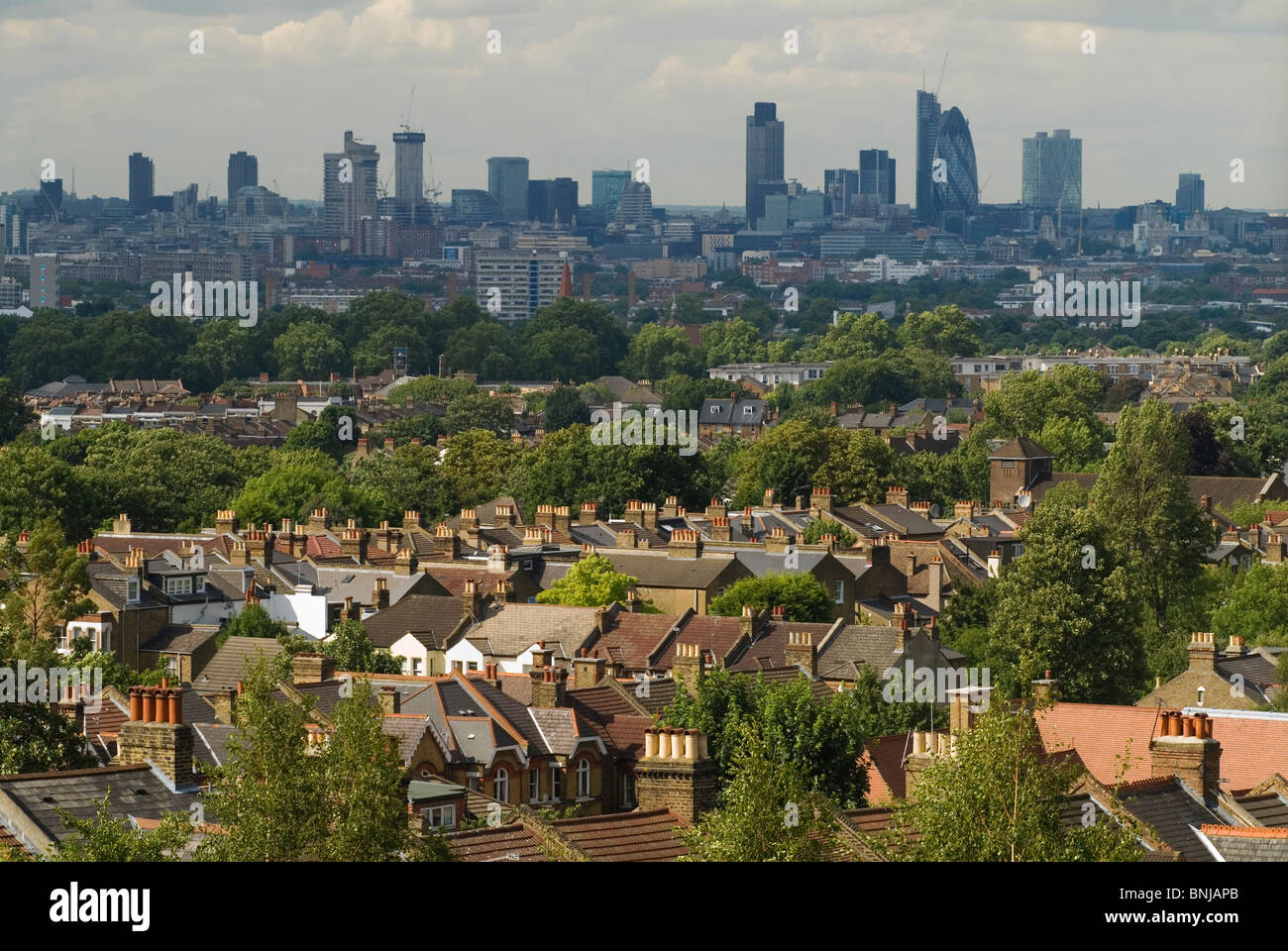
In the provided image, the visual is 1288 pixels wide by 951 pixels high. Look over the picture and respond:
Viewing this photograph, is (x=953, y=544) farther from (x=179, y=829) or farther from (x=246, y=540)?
(x=179, y=829)

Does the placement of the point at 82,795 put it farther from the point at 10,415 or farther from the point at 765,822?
the point at 10,415

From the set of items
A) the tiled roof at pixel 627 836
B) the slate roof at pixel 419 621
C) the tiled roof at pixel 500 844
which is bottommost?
the slate roof at pixel 419 621

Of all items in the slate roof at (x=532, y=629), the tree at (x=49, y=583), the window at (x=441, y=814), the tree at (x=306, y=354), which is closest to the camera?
the window at (x=441, y=814)

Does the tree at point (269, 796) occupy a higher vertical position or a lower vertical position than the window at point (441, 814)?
higher

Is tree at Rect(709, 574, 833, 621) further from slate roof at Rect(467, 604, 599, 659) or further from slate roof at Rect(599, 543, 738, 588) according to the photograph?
slate roof at Rect(467, 604, 599, 659)

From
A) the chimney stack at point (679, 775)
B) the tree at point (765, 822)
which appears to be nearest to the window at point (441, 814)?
the chimney stack at point (679, 775)

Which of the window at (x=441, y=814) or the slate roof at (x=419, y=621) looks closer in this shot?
the window at (x=441, y=814)

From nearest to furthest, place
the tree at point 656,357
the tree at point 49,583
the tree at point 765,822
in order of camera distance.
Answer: the tree at point 765,822
the tree at point 49,583
the tree at point 656,357

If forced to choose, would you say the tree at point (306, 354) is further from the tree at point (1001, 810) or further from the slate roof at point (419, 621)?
the tree at point (1001, 810)
